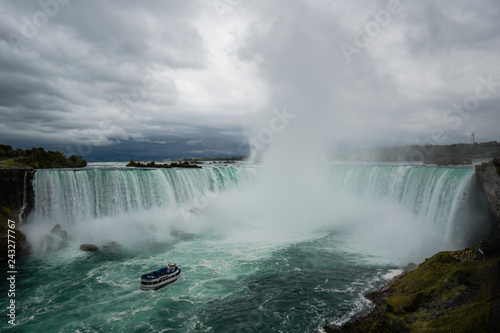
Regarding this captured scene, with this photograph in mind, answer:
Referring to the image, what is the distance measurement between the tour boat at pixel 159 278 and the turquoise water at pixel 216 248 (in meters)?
0.36

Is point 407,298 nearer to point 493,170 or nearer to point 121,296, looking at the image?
point 493,170

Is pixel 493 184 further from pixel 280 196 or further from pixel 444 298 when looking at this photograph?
pixel 280 196

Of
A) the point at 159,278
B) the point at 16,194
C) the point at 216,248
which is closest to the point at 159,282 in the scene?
the point at 159,278

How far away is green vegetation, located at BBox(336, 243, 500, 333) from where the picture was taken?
27.0 feet

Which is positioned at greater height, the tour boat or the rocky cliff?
the rocky cliff

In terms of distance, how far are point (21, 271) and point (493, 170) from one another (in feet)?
98.9

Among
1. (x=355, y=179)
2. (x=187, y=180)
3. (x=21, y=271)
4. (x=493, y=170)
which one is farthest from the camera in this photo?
(x=355, y=179)

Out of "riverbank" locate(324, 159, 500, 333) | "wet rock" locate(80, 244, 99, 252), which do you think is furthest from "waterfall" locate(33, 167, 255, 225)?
"riverbank" locate(324, 159, 500, 333)

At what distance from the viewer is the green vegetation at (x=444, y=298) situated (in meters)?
8.22

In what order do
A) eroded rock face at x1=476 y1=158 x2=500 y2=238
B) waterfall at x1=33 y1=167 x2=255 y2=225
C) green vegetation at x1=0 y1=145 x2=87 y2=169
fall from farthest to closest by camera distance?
green vegetation at x1=0 y1=145 x2=87 y2=169 → waterfall at x1=33 y1=167 x2=255 y2=225 → eroded rock face at x1=476 y1=158 x2=500 y2=238

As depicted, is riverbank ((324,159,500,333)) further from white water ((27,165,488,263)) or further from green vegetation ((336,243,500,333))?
white water ((27,165,488,263))

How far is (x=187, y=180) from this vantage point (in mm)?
32469

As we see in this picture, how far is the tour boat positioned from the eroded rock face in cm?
1893

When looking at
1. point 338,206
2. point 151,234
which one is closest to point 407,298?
point 151,234
